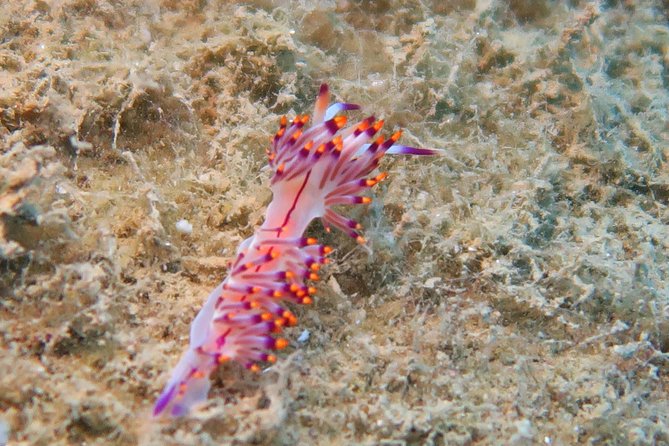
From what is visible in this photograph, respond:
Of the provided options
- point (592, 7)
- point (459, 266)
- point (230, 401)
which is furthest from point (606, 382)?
point (592, 7)

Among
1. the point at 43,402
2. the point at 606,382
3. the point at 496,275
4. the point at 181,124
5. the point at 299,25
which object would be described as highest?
the point at 299,25

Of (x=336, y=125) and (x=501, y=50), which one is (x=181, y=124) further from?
(x=501, y=50)

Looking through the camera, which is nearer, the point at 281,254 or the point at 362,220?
the point at 281,254

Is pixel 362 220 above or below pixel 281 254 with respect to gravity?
below
